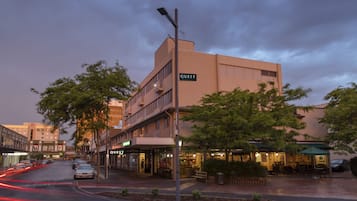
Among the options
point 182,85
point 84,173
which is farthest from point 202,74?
point 84,173

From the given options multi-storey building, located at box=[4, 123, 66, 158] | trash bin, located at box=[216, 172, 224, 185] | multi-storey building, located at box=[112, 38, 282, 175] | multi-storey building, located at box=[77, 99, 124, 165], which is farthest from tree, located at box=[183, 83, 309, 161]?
multi-storey building, located at box=[4, 123, 66, 158]

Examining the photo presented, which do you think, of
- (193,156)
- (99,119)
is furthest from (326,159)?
(99,119)

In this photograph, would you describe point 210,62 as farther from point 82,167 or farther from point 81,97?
point 82,167

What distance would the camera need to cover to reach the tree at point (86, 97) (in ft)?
90.1

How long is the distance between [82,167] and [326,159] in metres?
25.9

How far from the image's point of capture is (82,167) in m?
33.0

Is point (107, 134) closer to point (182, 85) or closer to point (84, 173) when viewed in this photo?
point (84, 173)

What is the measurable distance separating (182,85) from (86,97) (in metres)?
8.97

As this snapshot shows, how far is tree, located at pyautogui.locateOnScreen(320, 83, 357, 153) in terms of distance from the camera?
95.6ft

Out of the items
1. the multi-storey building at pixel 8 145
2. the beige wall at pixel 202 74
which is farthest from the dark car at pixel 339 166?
the multi-storey building at pixel 8 145

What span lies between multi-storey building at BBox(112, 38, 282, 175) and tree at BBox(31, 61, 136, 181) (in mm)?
4093

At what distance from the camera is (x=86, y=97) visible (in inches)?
1065

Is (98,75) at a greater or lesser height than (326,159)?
greater

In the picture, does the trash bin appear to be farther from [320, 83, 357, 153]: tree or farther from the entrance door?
the entrance door
